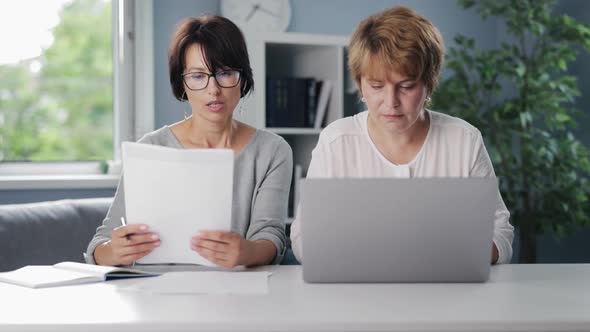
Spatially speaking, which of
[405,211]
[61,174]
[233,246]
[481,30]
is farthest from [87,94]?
[405,211]

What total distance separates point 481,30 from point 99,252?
3.16 meters

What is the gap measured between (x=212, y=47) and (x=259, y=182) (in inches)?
13.2

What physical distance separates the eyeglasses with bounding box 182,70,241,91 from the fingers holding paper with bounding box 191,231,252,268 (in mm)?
419

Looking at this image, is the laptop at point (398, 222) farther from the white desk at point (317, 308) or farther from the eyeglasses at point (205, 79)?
the eyeglasses at point (205, 79)

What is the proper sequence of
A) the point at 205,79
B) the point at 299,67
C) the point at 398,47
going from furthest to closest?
the point at 299,67 → the point at 205,79 → the point at 398,47

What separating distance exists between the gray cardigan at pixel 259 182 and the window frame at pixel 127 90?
182cm

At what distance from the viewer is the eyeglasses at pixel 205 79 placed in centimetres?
170

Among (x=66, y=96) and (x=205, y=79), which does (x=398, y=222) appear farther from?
(x=66, y=96)

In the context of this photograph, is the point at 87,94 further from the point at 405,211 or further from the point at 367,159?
the point at 405,211

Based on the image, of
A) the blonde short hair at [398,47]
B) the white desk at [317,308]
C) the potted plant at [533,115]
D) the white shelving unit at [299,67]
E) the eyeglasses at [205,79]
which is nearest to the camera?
the white desk at [317,308]

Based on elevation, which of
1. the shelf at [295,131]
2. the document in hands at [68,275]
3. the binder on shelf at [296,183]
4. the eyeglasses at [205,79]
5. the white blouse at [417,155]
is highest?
the eyeglasses at [205,79]

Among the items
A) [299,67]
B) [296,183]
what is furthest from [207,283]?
[299,67]

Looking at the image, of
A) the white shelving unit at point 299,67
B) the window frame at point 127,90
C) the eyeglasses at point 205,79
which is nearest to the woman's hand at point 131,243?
the eyeglasses at point 205,79

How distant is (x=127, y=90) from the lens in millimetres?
3617
